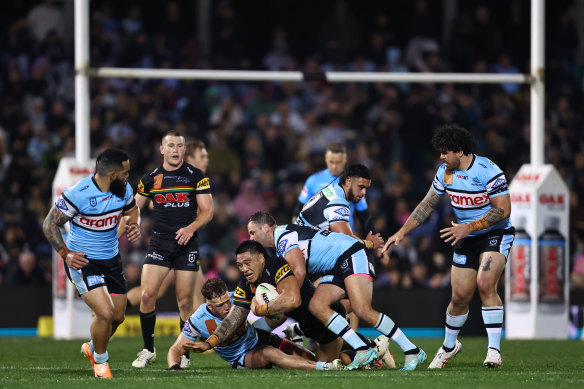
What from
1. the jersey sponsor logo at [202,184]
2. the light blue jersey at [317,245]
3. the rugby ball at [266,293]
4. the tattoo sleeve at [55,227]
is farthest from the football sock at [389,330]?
the tattoo sleeve at [55,227]

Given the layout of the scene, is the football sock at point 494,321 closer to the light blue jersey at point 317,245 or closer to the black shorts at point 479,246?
the black shorts at point 479,246

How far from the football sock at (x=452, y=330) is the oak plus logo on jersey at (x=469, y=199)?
111 cm

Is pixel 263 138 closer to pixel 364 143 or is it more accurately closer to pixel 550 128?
pixel 364 143

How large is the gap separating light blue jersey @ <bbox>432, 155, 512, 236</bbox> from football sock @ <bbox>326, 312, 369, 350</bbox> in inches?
67.1

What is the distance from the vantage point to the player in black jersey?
36.4 ft

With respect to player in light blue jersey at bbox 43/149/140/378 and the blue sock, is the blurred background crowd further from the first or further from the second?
the blue sock

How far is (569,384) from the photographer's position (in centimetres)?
832

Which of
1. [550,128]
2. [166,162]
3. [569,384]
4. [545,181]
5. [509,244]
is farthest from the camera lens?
[550,128]

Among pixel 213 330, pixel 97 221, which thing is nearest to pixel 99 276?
pixel 97 221

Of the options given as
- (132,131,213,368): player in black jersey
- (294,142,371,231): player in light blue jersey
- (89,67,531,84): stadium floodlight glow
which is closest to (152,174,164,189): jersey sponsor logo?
(132,131,213,368): player in black jersey

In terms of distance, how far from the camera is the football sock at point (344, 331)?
9367mm

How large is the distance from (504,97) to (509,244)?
465 inches

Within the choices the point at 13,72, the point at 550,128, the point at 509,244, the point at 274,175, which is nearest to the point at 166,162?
the point at 509,244

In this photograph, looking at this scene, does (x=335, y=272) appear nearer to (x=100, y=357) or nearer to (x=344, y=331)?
(x=344, y=331)
